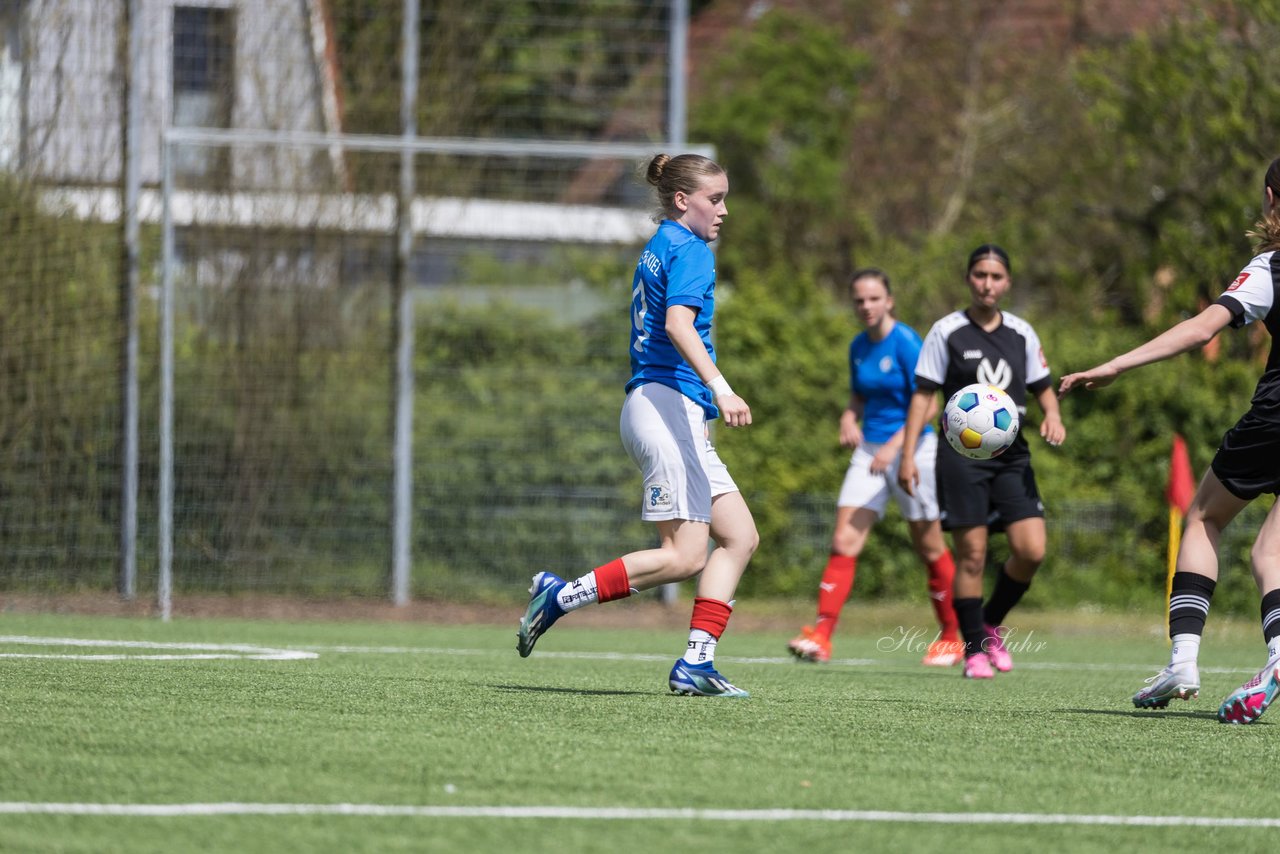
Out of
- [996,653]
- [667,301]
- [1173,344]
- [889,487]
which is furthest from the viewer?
[889,487]

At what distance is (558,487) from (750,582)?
1868mm

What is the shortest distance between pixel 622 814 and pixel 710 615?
2.71 meters

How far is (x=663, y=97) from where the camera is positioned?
1658 cm

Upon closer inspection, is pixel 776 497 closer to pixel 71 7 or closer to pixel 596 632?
pixel 596 632

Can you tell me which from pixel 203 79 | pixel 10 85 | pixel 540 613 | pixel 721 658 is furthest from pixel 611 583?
pixel 203 79

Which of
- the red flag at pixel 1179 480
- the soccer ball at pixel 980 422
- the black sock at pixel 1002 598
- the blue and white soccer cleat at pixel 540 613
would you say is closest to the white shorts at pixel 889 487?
the black sock at pixel 1002 598

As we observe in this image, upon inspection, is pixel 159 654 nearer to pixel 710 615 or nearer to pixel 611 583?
pixel 611 583

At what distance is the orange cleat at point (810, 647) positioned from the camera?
9.43 metres

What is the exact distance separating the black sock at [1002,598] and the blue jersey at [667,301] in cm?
329

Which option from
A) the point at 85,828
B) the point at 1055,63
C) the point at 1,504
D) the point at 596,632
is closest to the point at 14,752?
the point at 85,828

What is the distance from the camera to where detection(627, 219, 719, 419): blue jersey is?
6426 millimetres

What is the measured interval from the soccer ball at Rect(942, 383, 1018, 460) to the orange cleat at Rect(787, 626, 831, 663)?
6.70 feet

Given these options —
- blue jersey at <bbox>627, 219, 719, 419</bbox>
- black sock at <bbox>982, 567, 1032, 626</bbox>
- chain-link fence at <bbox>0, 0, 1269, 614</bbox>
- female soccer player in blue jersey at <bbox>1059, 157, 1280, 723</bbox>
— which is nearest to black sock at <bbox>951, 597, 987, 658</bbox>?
black sock at <bbox>982, 567, 1032, 626</bbox>

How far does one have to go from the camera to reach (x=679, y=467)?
253 inches
